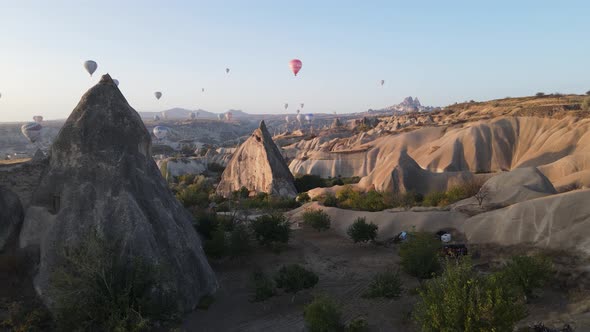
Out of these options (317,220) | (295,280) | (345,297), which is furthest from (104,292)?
(317,220)

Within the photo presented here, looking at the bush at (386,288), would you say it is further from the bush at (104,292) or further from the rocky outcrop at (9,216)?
the rocky outcrop at (9,216)

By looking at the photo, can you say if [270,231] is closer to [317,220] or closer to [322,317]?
[317,220]

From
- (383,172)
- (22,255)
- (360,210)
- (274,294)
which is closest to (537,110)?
(383,172)

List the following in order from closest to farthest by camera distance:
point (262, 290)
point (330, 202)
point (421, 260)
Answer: point (262, 290), point (421, 260), point (330, 202)

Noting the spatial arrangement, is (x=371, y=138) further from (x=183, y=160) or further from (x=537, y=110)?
(x=183, y=160)

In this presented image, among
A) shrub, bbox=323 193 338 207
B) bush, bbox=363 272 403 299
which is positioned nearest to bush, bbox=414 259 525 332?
bush, bbox=363 272 403 299
